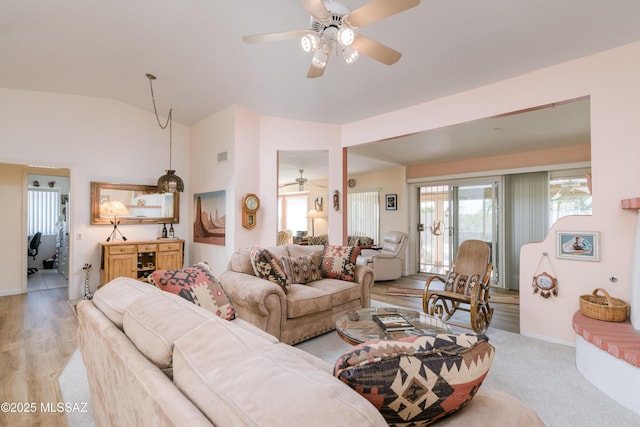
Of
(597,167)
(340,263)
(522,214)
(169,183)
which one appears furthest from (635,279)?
(169,183)

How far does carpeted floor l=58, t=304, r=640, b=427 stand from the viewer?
6.10 feet

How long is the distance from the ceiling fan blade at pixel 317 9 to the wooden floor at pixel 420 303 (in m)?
3.52

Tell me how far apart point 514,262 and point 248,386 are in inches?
254

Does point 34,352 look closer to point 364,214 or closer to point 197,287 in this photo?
point 197,287

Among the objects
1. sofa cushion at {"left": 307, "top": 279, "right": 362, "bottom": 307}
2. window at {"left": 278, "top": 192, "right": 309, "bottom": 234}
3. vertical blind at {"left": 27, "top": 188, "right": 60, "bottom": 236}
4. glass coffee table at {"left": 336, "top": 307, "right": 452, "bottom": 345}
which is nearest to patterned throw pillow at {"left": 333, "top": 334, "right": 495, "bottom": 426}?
glass coffee table at {"left": 336, "top": 307, "right": 452, "bottom": 345}

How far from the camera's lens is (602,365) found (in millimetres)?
2166

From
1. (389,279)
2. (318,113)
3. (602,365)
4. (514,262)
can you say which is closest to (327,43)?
(318,113)

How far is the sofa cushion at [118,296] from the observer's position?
1341 millimetres

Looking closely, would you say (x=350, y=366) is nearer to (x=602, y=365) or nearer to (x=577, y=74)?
(x=602, y=365)

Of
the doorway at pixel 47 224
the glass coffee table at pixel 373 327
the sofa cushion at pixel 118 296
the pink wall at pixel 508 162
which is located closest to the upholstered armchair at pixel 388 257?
the pink wall at pixel 508 162

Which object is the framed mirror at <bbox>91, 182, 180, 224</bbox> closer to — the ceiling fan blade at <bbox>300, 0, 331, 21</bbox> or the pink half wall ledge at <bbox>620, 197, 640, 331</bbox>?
the ceiling fan blade at <bbox>300, 0, 331, 21</bbox>

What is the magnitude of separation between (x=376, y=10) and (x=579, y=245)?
2800 mm

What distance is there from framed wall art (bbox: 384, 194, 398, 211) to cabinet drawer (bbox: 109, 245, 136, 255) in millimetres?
5444

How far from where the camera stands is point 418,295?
4973 millimetres
